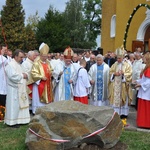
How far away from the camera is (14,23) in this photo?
3697cm

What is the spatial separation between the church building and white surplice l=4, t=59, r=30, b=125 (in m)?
10.8

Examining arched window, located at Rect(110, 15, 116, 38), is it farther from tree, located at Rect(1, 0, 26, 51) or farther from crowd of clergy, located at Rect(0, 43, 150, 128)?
tree, located at Rect(1, 0, 26, 51)

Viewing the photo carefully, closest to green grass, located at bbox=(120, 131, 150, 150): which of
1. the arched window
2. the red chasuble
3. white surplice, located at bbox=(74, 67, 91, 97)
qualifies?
the red chasuble

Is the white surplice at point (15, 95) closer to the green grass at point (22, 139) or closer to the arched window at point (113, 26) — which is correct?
the green grass at point (22, 139)

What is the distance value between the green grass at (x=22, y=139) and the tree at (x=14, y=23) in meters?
29.7

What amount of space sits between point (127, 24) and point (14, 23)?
21.7 meters

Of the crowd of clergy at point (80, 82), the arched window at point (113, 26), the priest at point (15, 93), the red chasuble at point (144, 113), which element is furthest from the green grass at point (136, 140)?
the arched window at point (113, 26)

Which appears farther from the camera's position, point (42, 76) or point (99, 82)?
point (99, 82)

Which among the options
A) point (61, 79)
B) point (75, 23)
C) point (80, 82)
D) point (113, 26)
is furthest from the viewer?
point (75, 23)

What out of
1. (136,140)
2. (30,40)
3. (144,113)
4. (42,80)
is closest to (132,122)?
(144,113)

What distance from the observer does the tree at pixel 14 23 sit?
36031mm

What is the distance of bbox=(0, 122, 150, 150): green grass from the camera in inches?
235

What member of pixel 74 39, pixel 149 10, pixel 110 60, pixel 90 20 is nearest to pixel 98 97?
pixel 110 60

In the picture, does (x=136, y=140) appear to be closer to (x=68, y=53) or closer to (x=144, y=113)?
(x=144, y=113)
